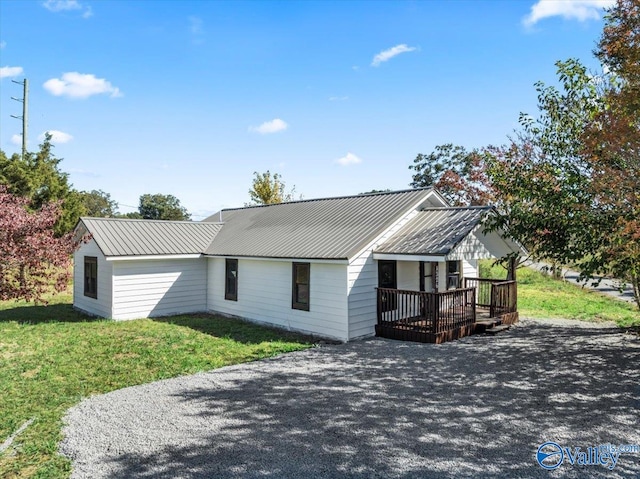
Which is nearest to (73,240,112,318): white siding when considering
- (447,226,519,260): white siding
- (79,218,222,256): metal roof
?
(79,218,222,256): metal roof

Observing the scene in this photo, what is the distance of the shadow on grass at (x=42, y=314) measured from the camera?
13695 mm

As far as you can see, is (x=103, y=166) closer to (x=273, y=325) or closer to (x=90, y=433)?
(x=273, y=325)

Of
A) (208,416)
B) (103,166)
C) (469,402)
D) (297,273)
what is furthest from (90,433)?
(103,166)

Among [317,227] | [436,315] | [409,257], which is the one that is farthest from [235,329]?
[436,315]

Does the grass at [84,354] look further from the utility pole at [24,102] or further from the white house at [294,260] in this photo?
the utility pole at [24,102]

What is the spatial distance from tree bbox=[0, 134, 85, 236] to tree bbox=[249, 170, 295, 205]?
41.4ft

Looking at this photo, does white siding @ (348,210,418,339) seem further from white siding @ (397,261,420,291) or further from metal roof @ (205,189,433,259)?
white siding @ (397,261,420,291)

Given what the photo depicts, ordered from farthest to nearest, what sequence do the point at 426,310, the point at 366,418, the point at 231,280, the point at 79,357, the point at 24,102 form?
the point at 24,102 → the point at 231,280 → the point at 426,310 → the point at 79,357 → the point at 366,418

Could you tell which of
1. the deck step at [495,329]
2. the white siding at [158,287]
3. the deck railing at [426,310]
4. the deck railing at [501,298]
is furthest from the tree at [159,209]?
the deck step at [495,329]

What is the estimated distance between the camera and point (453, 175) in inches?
949

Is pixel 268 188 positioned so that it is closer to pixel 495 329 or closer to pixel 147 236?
pixel 147 236

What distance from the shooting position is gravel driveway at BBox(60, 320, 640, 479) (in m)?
4.58

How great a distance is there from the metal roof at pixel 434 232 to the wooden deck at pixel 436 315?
1135 millimetres

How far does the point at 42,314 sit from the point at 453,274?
1494 cm
